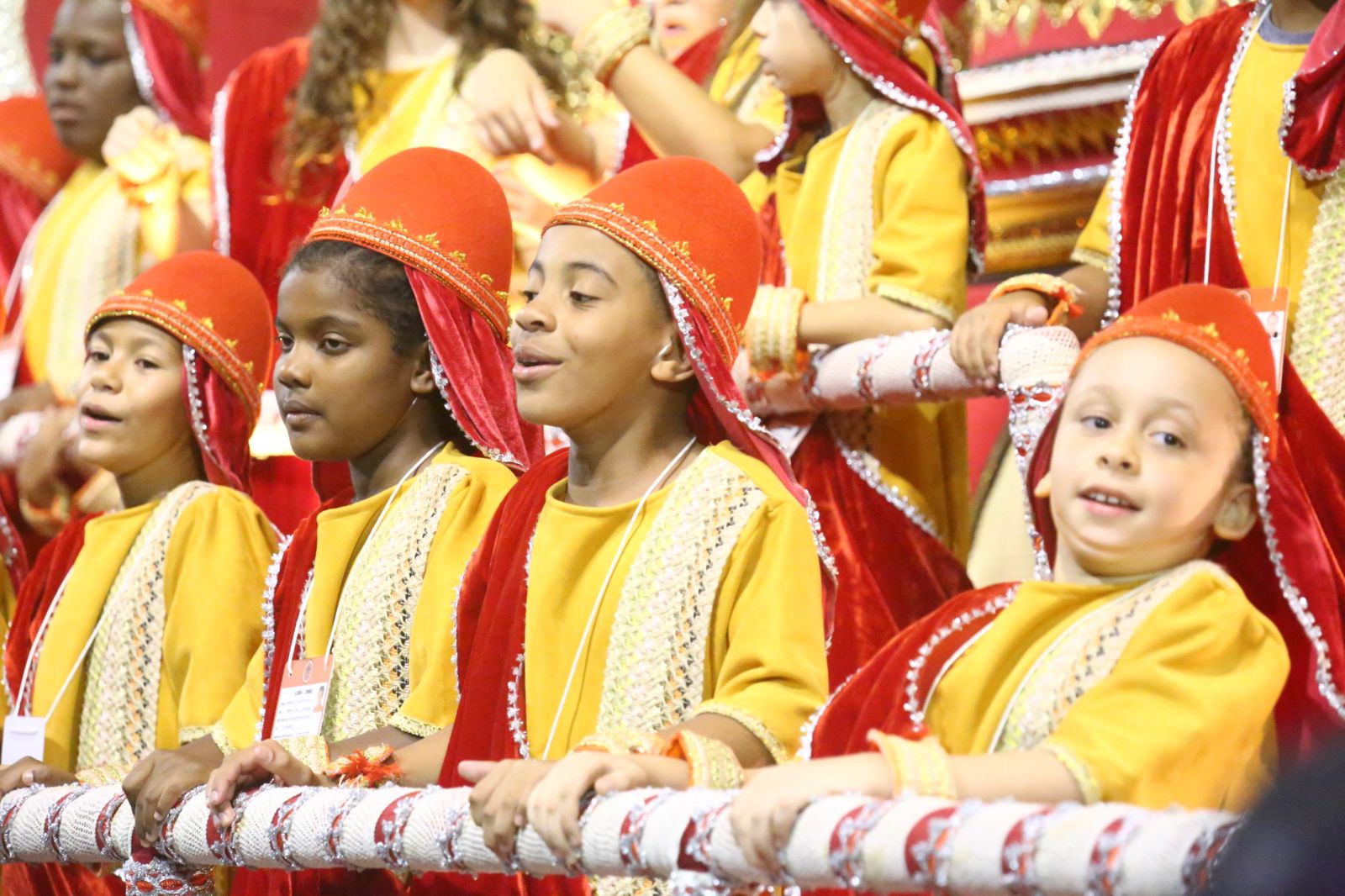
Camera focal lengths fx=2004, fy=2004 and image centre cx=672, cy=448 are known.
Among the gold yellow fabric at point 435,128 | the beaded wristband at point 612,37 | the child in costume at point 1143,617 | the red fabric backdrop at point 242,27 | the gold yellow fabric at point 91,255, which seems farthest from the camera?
the red fabric backdrop at point 242,27

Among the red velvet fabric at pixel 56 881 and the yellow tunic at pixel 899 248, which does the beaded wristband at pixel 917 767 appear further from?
the red velvet fabric at pixel 56 881

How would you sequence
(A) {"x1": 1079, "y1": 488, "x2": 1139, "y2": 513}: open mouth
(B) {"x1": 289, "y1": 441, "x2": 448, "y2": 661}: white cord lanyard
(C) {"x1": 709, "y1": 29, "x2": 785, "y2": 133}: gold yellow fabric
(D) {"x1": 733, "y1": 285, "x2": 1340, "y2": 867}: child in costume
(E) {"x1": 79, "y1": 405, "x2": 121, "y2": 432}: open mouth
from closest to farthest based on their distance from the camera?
(D) {"x1": 733, "y1": 285, "x2": 1340, "y2": 867}: child in costume → (A) {"x1": 1079, "y1": 488, "x2": 1139, "y2": 513}: open mouth → (B) {"x1": 289, "y1": 441, "x2": 448, "y2": 661}: white cord lanyard → (E) {"x1": 79, "y1": 405, "x2": 121, "y2": 432}: open mouth → (C) {"x1": 709, "y1": 29, "x2": 785, "y2": 133}: gold yellow fabric

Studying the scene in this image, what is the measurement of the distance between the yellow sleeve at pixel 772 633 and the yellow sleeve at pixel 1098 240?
0.78m

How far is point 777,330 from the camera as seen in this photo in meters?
2.78

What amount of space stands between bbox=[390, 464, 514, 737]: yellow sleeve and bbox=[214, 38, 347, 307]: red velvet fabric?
1693 millimetres

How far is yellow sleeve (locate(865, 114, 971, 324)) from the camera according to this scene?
284 cm

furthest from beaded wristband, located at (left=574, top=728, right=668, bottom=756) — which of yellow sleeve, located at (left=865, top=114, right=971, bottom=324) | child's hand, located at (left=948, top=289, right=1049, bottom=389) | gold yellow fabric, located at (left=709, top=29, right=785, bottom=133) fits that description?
gold yellow fabric, located at (left=709, top=29, right=785, bottom=133)

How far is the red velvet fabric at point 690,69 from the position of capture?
3.68 meters

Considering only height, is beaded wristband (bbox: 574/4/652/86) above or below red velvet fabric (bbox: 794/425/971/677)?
above

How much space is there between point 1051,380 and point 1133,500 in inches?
20.1

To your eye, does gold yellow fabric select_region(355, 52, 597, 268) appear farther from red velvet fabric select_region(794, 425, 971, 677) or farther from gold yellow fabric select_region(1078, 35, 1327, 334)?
gold yellow fabric select_region(1078, 35, 1327, 334)

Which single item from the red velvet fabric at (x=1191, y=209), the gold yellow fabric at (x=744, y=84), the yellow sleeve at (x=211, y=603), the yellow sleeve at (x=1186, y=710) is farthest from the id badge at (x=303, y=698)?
the gold yellow fabric at (x=744, y=84)

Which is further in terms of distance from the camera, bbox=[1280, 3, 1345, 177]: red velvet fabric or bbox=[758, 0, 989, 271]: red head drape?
bbox=[758, 0, 989, 271]: red head drape

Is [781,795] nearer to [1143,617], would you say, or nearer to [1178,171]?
[1143,617]
